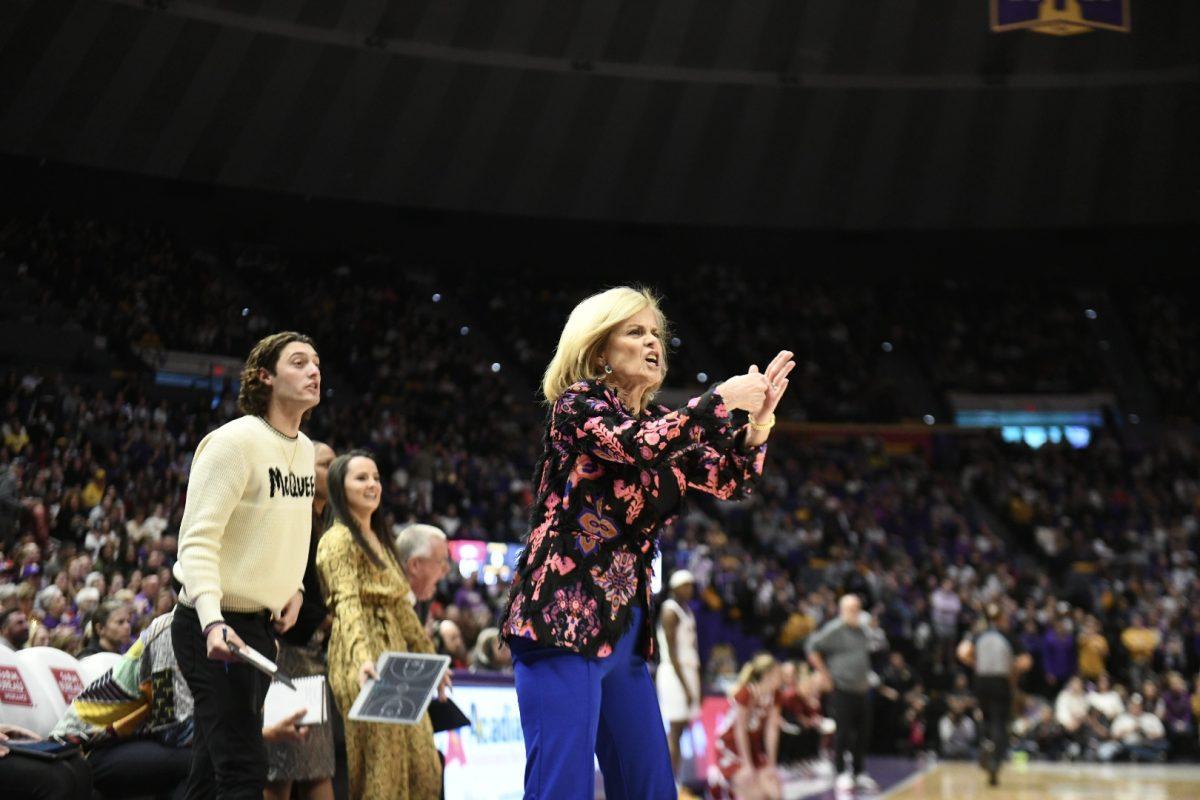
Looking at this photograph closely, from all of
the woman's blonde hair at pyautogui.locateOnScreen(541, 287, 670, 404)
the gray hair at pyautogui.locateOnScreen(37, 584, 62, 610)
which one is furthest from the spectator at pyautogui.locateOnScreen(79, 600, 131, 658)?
the gray hair at pyautogui.locateOnScreen(37, 584, 62, 610)

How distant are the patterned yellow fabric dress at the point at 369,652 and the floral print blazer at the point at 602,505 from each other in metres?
1.66

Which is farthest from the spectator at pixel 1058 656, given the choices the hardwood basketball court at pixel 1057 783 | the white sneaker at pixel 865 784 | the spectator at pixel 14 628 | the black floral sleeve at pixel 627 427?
the black floral sleeve at pixel 627 427

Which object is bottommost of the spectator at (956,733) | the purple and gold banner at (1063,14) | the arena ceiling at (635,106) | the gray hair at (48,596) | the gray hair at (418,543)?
the spectator at (956,733)

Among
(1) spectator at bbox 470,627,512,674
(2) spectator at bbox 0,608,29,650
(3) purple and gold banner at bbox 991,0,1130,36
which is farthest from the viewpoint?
(3) purple and gold banner at bbox 991,0,1130,36

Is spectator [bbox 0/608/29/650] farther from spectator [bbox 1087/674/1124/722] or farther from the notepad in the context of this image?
spectator [bbox 1087/674/1124/722]

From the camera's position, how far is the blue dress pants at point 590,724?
2826 mm

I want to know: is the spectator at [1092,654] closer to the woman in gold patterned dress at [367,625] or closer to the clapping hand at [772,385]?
the woman in gold patterned dress at [367,625]

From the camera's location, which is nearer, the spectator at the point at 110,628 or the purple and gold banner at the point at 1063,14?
the spectator at the point at 110,628

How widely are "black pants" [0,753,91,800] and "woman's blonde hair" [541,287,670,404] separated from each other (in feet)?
6.35

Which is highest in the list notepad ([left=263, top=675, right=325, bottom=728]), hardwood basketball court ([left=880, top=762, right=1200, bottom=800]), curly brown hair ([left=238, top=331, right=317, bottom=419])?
curly brown hair ([left=238, top=331, right=317, bottom=419])

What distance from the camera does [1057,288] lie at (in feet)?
85.6

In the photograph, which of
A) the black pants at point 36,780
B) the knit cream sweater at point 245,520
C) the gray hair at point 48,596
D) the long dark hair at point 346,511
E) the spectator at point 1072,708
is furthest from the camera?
the spectator at point 1072,708

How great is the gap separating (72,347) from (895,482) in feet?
43.7

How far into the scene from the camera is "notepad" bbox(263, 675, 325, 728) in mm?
4246
